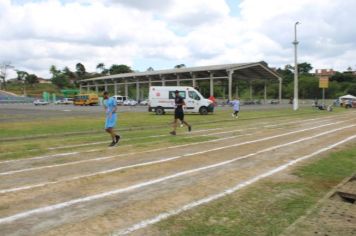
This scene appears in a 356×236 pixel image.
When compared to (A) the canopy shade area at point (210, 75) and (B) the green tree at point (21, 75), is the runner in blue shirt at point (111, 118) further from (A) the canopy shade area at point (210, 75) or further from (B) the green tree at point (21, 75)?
(B) the green tree at point (21, 75)

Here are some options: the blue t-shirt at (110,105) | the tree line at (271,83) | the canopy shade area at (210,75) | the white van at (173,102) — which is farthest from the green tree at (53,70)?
the blue t-shirt at (110,105)

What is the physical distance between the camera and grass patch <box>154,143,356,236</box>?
5352mm

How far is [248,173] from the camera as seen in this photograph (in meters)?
8.92

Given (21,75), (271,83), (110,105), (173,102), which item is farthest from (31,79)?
(110,105)

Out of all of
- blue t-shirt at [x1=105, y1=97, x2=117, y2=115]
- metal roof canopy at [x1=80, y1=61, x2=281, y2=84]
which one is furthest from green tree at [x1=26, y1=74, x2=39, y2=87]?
blue t-shirt at [x1=105, y1=97, x2=117, y2=115]

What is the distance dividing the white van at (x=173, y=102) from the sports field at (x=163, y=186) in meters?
22.3

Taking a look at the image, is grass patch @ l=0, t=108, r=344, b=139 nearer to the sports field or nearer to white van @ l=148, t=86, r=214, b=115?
the sports field

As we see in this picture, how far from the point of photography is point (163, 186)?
7.59m

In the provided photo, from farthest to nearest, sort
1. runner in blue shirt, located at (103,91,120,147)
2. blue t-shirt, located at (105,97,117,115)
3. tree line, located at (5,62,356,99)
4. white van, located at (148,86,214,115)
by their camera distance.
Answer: tree line, located at (5,62,356,99) < white van, located at (148,86,214,115) < blue t-shirt, located at (105,97,117,115) < runner in blue shirt, located at (103,91,120,147)

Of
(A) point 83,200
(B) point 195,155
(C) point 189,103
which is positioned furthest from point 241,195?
(C) point 189,103

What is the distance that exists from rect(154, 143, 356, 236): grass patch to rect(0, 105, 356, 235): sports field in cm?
1

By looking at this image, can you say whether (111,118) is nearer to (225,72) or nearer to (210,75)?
(225,72)

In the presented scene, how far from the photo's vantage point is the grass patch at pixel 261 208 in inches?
211

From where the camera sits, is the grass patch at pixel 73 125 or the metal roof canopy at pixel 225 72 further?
the metal roof canopy at pixel 225 72
